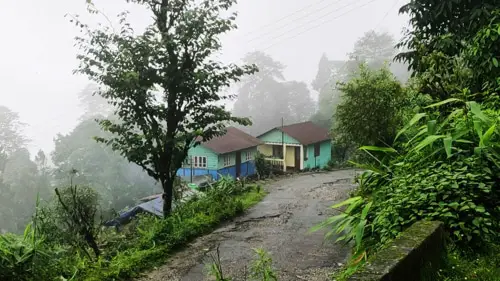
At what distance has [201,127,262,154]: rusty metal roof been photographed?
2388 cm

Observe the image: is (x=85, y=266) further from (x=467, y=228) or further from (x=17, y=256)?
(x=467, y=228)

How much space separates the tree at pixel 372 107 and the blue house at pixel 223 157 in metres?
12.6

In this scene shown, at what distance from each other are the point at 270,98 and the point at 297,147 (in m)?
23.1

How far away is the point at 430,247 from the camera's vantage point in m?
2.62

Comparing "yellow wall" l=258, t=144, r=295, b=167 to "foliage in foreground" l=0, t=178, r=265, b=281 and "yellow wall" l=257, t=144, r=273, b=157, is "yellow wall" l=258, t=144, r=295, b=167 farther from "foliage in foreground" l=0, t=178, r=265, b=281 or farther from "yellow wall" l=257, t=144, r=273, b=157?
"foliage in foreground" l=0, t=178, r=265, b=281

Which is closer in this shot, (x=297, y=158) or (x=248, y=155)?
(x=248, y=155)

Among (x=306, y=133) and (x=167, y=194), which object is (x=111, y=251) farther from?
(x=306, y=133)

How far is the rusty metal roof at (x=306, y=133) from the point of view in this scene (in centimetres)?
2642

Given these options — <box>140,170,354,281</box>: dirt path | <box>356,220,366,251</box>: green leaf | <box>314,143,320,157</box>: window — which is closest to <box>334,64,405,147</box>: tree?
<box>140,170,354,281</box>: dirt path

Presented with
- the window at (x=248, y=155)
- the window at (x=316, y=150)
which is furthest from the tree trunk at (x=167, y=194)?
the window at (x=316, y=150)

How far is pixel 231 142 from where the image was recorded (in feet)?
83.6

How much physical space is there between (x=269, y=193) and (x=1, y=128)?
38.4 meters

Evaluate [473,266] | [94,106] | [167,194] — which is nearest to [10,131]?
[94,106]

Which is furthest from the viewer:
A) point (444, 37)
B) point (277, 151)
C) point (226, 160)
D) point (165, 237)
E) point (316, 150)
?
point (277, 151)
